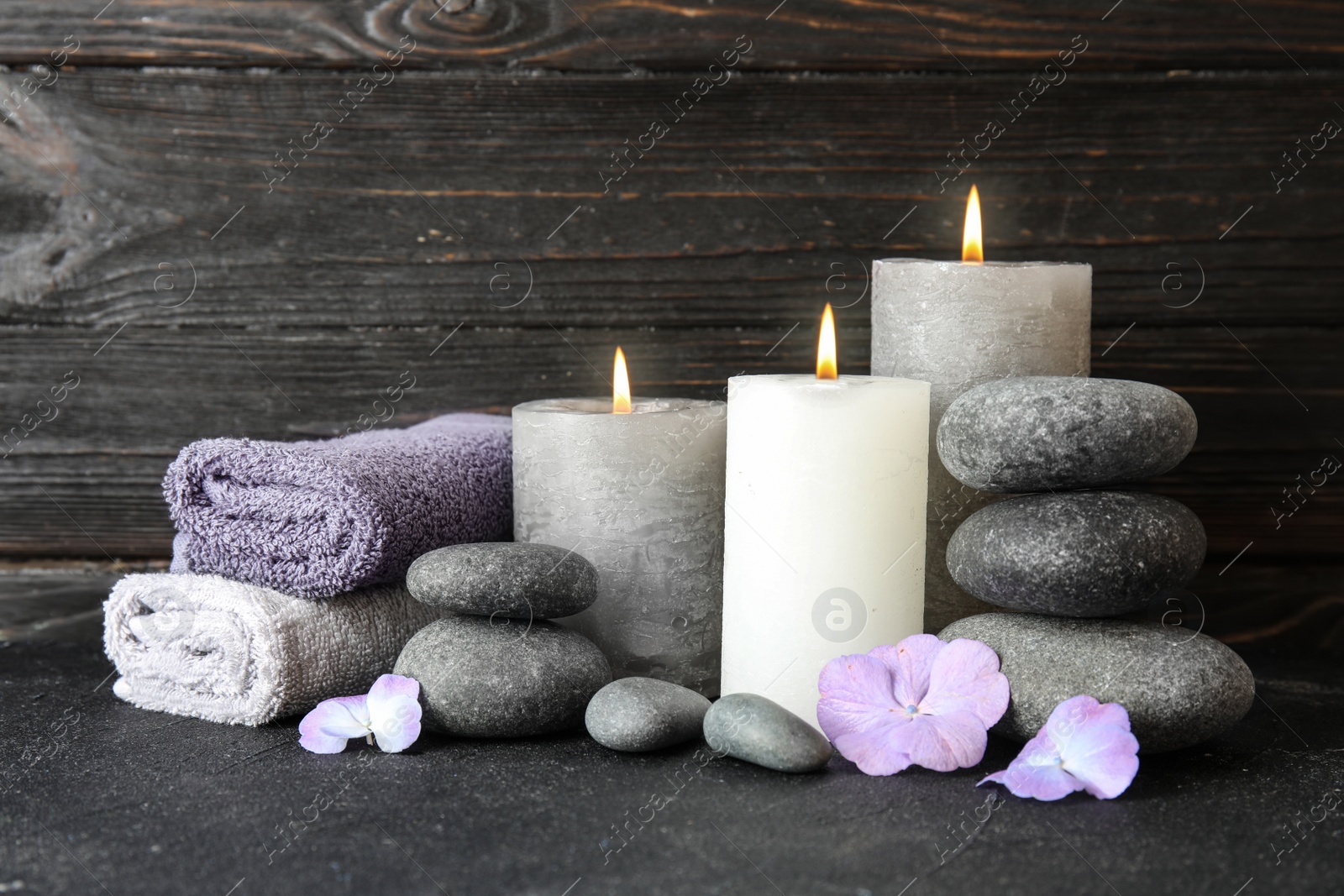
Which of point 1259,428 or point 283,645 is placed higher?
point 1259,428

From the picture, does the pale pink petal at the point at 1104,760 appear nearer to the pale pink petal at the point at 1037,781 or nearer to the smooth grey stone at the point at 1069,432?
the pale pink petal at the point at 1037,781

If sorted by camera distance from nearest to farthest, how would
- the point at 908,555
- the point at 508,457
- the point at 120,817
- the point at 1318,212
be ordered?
1. the point at 120,817
2. the point at 908,555
3. the point at 508,457
4. the point at 1318,212

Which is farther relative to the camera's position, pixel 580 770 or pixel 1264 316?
pixel 1264 316

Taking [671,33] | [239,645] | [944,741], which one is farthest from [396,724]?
[671,33]

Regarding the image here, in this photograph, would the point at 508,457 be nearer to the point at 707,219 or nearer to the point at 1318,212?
the point at 707,219

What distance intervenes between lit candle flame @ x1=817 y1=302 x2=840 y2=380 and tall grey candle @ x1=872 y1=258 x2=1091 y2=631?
0.10 m

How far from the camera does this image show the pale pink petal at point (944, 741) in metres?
0.71

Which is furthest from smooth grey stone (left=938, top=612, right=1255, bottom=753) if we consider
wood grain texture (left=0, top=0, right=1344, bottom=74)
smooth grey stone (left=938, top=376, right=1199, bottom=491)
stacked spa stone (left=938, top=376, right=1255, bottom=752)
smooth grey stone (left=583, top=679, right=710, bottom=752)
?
wood grain texture (left=0, top=0, right=1344, bottom=74)

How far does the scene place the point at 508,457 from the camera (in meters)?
0.99

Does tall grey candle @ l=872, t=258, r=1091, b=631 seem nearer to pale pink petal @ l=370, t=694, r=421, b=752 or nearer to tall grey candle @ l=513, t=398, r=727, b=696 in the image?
tall grey candle @ l=513, t=398, r=727, b=696

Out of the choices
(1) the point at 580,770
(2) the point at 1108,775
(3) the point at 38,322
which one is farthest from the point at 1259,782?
(3) the point at 38,322

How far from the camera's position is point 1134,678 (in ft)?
2.38

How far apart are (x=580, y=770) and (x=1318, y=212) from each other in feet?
2.91

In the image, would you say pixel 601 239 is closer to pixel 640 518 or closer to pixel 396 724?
pixel 640 518
